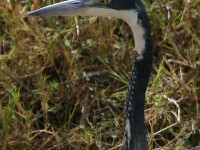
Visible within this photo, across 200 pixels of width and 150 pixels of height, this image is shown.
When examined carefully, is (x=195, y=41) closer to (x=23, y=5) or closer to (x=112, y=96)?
(x=112, y=96)

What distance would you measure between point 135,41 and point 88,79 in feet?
3.02

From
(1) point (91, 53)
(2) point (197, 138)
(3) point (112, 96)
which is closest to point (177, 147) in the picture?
(2) point (197, 138)

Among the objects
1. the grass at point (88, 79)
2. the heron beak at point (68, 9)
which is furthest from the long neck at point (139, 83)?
the grass at point (88, 79)

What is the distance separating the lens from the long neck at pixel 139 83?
6.86 ft

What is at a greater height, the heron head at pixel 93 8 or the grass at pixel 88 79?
the heron head at pixel 93 8

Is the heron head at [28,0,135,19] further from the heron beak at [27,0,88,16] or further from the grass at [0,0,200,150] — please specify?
the grass at [0,0,200,150]

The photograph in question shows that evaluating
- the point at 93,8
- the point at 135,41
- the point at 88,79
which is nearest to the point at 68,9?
the point at 93,8

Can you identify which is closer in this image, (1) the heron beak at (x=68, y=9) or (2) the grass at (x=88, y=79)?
(1) the heron beak at (x=68, y=9)

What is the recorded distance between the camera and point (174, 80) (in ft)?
9.71

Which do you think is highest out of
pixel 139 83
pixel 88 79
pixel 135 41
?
pixel 135 41

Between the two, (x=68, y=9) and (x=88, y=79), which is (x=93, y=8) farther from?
(x=88, y=79)

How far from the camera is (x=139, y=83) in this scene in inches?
84.7

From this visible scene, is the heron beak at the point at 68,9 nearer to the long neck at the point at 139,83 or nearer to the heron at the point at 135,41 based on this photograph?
the heron at the point at 135,41

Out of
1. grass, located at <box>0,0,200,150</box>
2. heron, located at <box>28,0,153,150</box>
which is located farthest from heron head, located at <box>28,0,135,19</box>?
grass, located at <box>0,0,200,150</box>
